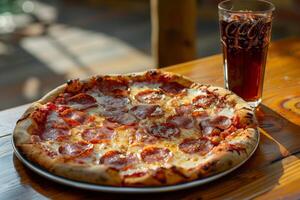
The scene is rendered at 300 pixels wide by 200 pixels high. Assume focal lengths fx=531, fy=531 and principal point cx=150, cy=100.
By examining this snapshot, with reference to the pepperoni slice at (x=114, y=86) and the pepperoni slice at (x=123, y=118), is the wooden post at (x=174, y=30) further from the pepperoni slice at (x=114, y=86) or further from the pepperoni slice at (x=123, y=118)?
the pepperoni slice at (x=123, y=118)

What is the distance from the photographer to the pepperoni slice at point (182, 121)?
127 centimetres

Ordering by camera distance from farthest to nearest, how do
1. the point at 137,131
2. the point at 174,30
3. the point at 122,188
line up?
1. the point at 174,30
2. the point at 137,131
3. the point at 122,188

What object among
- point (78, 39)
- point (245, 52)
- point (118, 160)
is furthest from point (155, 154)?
point (78, 39)

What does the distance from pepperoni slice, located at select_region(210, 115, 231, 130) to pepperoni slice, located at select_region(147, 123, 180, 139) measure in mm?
92

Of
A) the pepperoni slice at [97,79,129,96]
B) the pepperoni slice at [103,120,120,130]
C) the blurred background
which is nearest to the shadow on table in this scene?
the pepperoni slice at [103,120,120,130]

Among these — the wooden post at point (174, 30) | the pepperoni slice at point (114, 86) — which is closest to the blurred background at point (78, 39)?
the wooden post at point (174, 30)

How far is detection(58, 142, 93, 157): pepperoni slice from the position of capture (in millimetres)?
1130

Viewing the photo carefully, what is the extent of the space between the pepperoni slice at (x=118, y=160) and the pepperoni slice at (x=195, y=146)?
0.12m

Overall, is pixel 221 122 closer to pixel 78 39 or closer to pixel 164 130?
pixel 164 130

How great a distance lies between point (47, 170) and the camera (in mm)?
1073

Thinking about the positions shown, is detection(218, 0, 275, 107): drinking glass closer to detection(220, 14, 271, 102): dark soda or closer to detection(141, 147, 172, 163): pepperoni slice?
detection(220, 14, 271, 102): dark soda

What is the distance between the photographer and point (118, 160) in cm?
111

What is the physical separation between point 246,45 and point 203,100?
0.18 m

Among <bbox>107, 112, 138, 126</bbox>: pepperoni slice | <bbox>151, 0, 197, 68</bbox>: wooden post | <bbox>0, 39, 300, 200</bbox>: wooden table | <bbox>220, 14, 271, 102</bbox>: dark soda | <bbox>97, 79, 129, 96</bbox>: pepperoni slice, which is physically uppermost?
<bbox>220, 14, 271, 102</bbox>: dark soda
